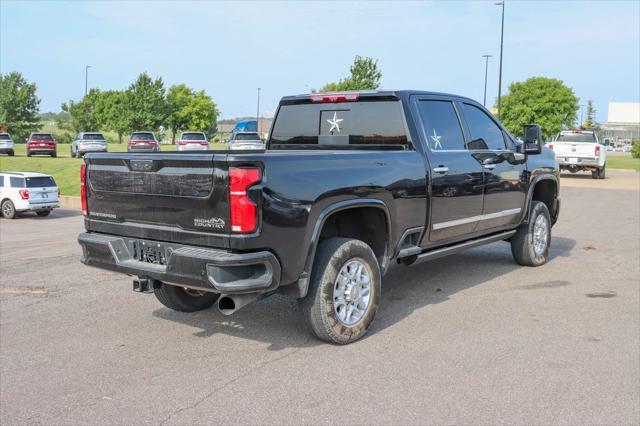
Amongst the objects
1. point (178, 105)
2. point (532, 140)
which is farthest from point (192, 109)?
point (532, 140)

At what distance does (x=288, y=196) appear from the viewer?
4.53 m

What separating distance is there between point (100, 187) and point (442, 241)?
10.3ft

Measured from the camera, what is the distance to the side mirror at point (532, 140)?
7.54 meters

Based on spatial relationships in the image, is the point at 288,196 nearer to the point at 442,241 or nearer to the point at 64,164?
the point at 442,241

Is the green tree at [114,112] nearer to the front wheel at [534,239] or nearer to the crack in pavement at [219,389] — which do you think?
the front wheel at [534,239]

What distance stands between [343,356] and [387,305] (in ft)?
5.08

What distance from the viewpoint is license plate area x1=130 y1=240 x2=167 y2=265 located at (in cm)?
471

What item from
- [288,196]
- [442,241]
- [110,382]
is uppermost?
[288,196]

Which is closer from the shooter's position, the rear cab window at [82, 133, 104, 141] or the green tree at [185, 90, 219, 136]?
the rear cab window at [82, 133, 104, 141]

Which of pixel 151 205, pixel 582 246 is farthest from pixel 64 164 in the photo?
pixel 151 205

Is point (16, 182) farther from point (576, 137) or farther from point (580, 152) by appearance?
point (576, 137)

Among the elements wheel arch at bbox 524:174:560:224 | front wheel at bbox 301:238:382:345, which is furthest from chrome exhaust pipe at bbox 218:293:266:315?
wheel arch at bbox 524:174:560:224

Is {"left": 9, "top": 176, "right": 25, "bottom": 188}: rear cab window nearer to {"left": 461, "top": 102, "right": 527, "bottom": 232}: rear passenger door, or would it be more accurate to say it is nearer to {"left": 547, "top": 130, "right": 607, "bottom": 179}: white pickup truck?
{"left": 461, "top": 102, "right": 527, "bottom": 232}: rear passenger door

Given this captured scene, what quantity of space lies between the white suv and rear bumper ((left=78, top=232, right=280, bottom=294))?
16.6 m
